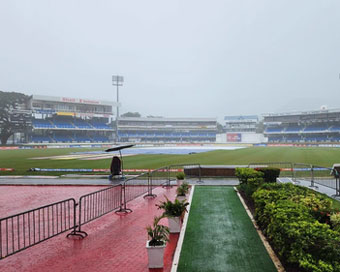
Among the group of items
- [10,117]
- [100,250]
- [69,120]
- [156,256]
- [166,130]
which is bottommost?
[100,250]

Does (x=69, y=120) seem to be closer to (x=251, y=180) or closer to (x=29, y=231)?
(x=251, y=180)

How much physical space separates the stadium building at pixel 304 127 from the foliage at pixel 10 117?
86741 mm

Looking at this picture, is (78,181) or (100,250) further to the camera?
(78,181)

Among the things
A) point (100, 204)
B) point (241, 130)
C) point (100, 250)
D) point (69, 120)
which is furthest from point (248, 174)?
point (241, 130)

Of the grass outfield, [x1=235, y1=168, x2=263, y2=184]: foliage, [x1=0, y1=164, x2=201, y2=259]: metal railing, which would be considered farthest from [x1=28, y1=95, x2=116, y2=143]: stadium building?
[x1=235, y1=168, x2=263, y2=184]: foliage

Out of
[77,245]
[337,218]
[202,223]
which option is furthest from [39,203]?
[337,218]

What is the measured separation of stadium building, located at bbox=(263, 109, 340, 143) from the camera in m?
91.4

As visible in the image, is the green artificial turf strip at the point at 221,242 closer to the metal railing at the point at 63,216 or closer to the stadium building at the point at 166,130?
the metal railing at the point at 63,216

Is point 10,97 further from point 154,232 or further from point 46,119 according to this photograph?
point 154,232

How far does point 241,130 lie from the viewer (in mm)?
Answer: 115750

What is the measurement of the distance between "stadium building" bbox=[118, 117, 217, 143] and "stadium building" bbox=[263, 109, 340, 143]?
83.2 ft

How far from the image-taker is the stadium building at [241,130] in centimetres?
10145

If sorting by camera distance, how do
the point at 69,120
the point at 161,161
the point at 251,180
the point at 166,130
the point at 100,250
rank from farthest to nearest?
the point at 166,130, the point at 69,120, the point at 161,161, the point at 251,180, the point at 100,250

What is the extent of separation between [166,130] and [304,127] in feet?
185
